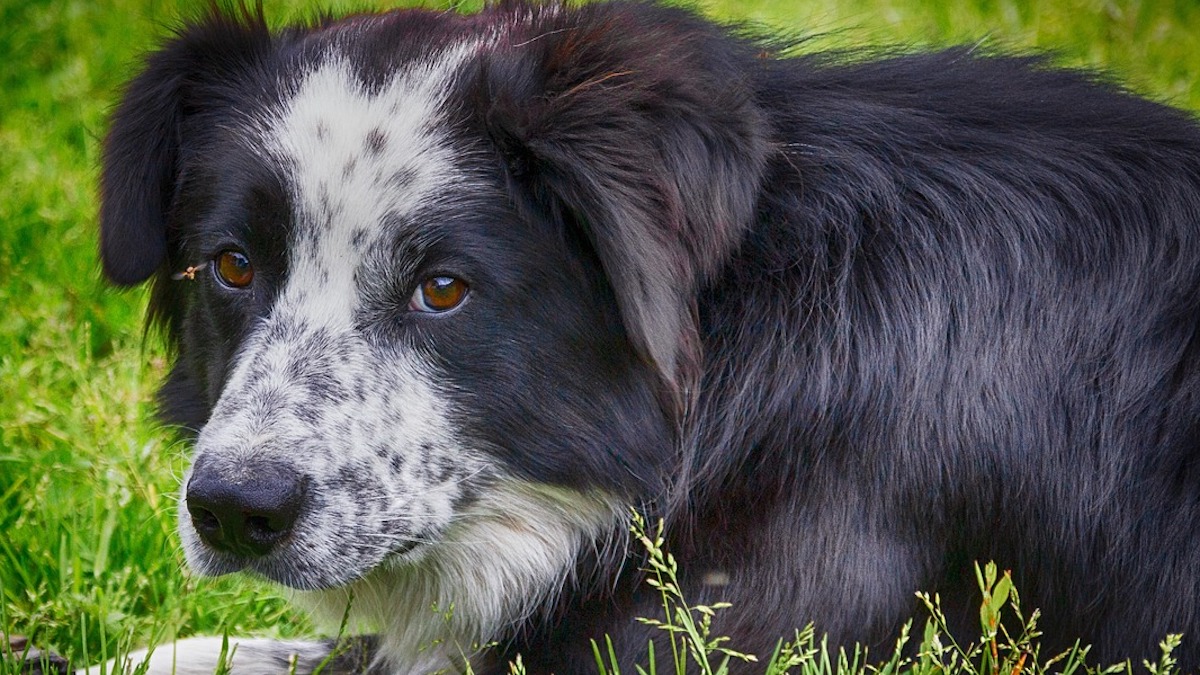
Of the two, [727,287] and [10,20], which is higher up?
[10,20]

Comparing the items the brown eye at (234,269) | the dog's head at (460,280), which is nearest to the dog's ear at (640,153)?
the dog's head at (460,280)

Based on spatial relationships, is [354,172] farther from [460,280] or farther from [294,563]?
[294,563]

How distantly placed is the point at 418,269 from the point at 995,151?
119cm

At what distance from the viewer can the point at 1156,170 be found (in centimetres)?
274

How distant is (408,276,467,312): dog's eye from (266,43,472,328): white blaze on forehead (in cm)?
12

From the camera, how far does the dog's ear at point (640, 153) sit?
8.10ft

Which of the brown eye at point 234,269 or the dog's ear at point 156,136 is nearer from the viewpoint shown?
the brown eye at point 234,269

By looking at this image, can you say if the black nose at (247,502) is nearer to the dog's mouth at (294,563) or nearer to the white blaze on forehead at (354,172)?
the dog's mouth at (294,563)

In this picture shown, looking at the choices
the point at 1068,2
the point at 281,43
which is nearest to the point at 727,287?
the point at 281,43

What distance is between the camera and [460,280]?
8.66ft

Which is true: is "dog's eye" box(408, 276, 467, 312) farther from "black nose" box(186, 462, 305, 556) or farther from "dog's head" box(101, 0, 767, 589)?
"black nose" box(186, 462, 305, 556)

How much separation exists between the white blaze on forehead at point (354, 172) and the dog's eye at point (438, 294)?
12 cm

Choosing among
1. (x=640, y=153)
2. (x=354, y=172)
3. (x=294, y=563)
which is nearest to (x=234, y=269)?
(x=354, y=172)

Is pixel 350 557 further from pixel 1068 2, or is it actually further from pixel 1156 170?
pixel 1068 2
